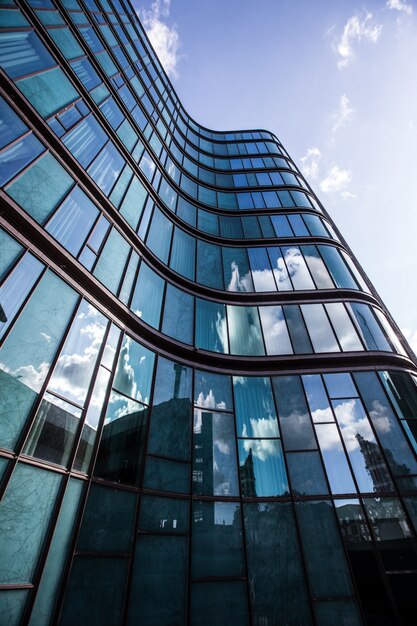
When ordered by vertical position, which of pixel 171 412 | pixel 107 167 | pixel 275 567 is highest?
pixel 107 167

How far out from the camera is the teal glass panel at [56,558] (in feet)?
20.0

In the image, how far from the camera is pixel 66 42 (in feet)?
41.9

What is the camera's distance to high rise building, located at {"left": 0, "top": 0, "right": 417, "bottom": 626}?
23.5 feet

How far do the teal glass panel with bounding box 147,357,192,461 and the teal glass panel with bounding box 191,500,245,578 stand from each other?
1.73 meters

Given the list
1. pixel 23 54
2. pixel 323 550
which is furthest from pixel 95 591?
pixel 23 54

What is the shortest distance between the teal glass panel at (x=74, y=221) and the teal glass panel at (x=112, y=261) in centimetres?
89

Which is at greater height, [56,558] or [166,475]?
[166,475]

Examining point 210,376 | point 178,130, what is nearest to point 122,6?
point 178,130

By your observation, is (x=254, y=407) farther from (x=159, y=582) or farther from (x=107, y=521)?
(x=107, y=521)

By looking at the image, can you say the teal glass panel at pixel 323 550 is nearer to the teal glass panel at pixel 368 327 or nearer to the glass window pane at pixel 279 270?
the teal glass panel at pixel 368 327

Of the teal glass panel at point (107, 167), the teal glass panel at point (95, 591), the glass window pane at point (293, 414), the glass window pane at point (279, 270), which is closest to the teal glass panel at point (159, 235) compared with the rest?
the teal glass panel at point (107, 167)

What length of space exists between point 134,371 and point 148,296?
348 centimetres

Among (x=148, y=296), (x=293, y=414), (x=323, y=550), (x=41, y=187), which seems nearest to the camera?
(x=41, y=187)

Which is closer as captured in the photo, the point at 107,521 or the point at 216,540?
the point at 107,521
